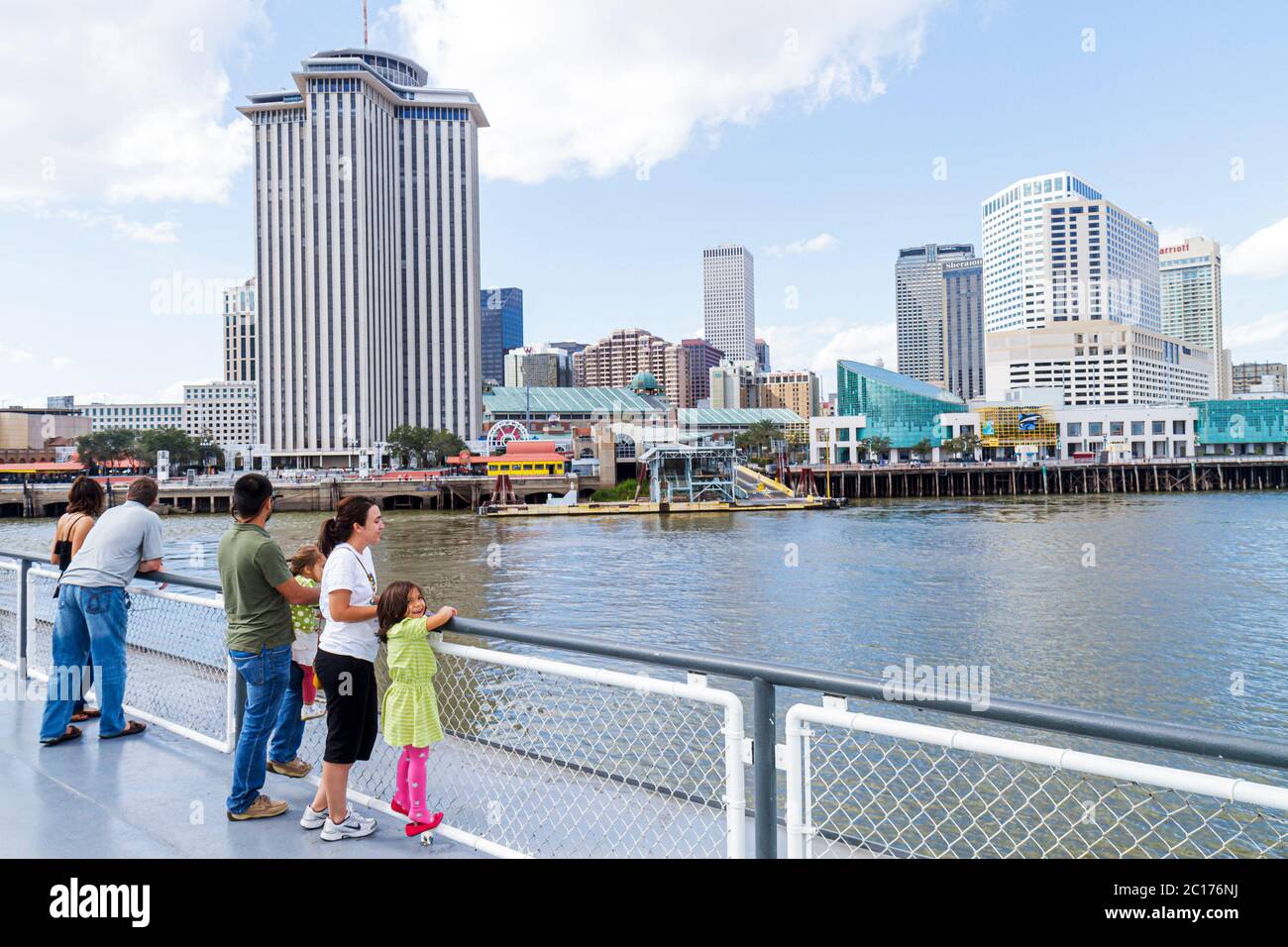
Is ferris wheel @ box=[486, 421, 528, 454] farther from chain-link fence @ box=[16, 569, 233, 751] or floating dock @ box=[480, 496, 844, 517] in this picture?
chain-link fence @ box=[16, 569, 233, 751]

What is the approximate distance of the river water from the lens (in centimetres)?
1512

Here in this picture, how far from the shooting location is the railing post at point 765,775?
3436 mm

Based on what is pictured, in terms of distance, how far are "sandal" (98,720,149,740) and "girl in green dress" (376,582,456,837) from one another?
2935 mm

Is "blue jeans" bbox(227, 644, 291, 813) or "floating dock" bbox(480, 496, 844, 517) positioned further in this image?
"floating dock" bbox(480, 496, 844, 517)

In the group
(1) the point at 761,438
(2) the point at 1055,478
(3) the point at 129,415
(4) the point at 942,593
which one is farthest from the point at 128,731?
(3) the point at 129,415

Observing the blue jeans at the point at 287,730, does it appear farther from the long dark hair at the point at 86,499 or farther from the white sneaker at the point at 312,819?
the long dark hair at the point at 86,499

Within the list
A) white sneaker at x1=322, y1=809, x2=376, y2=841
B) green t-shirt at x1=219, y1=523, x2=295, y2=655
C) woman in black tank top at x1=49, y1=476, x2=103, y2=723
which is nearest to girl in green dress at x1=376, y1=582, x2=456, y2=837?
white sneaker at x1=322, y1=809, x2=376, y2=841

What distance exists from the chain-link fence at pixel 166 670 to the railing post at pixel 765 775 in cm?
397

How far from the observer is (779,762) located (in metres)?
3.48

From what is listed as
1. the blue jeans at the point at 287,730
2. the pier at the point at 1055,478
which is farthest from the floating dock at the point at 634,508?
the blue jeans at the point at 287,730

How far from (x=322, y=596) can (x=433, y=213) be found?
13297 cm

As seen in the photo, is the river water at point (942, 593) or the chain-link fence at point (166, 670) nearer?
the chain-link fence at point (166, 670)

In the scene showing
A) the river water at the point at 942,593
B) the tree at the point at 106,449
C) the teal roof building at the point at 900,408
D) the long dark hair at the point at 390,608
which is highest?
the teal roof building at the point at 900,408
